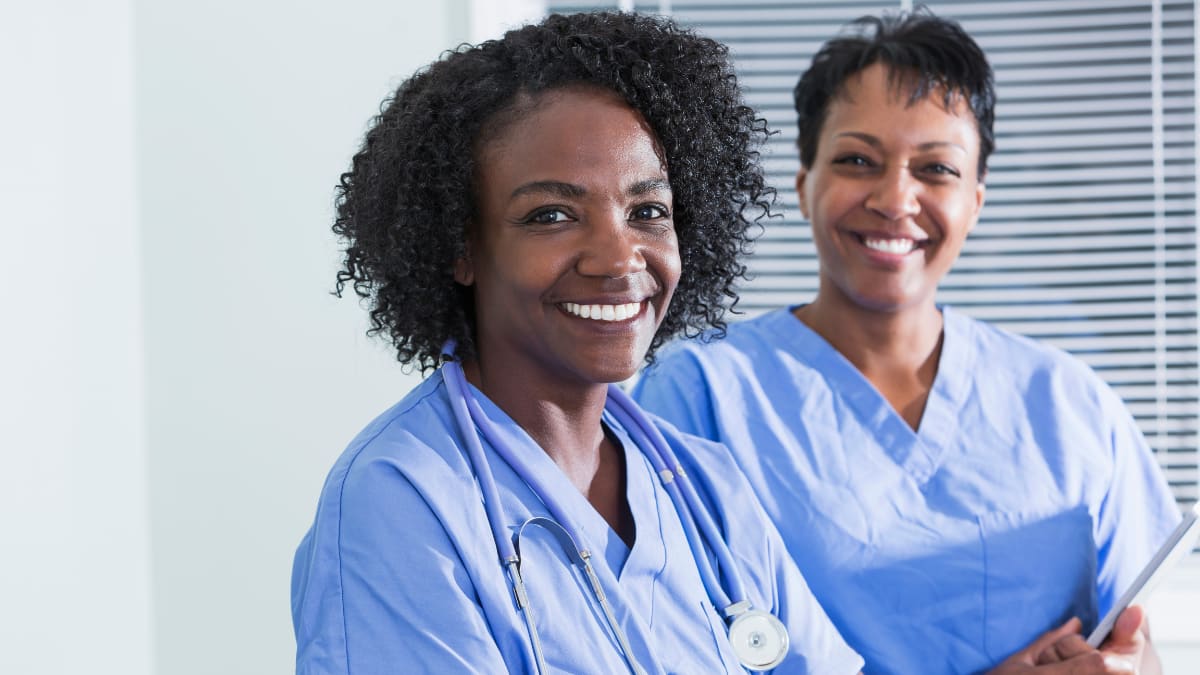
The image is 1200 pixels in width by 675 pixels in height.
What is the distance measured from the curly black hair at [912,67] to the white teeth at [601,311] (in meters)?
0.72

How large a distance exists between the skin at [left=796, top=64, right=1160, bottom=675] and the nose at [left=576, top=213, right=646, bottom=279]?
650 mm

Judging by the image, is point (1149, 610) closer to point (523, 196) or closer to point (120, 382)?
point (523, 196)

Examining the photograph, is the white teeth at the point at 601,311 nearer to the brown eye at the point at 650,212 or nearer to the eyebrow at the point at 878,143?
the brown eye at the point at 650,212

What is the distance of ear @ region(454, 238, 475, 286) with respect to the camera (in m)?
1.15

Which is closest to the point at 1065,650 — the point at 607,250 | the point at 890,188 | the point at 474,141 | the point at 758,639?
the point at 758,639

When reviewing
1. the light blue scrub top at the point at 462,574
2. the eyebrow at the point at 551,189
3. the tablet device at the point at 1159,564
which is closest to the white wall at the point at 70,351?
the light blue scrub top at the point at 462,574

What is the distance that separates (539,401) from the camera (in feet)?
3.79

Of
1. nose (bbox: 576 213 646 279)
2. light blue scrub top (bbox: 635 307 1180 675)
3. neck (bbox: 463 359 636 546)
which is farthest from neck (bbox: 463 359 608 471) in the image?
light blue scrub top (bbox: 635 307 1180 675)

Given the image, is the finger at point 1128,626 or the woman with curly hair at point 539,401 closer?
the woman with curly hair at point 539,401

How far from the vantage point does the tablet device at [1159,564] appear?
54.1 inches

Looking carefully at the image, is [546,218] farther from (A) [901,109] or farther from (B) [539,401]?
(A) [901,109]

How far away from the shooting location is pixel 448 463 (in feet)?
3.37

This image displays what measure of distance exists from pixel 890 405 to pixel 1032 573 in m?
0.29

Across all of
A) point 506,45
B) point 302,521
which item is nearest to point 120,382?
point 302,521
